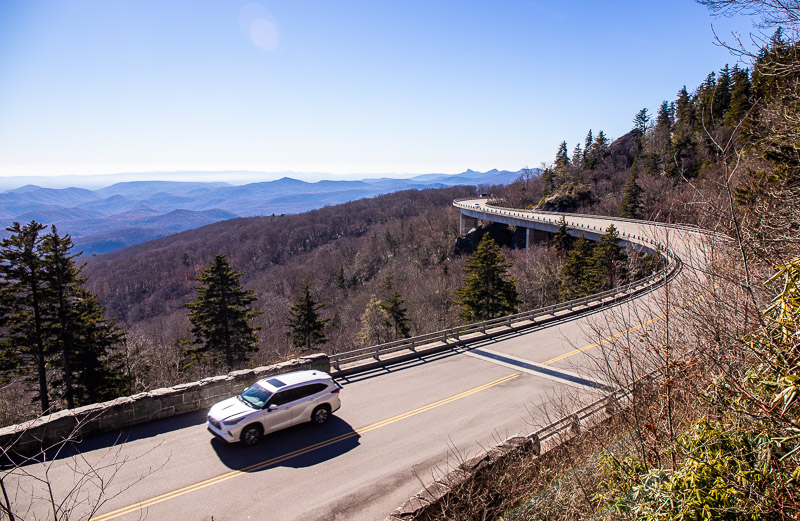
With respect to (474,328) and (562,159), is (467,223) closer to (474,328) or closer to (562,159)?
(562,159)

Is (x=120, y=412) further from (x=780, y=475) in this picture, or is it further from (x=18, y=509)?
(x=780, y=475)

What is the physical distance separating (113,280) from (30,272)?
140 metres

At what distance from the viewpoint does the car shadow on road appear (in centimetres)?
952

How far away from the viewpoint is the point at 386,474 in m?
9.22

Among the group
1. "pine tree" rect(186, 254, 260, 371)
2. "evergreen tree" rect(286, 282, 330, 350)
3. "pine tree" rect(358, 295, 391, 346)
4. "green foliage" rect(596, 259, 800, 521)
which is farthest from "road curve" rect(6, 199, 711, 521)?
"pine tree" rect(358, 295, 391, 346)

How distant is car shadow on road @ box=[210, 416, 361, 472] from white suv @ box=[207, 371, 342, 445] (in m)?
0.28

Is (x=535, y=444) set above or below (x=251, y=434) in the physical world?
above

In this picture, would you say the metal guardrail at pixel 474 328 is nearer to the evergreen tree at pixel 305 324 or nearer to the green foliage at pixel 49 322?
the green foliage at pixel 49 322

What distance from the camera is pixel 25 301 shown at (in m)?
22.3

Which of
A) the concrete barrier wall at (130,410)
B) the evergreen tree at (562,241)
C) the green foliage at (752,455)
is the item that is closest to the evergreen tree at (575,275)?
the evergreen tree at (562,241)

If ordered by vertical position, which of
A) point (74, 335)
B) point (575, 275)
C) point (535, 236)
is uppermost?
point (535, 236)

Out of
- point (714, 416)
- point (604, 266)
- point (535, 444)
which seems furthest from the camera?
point (604, 266)

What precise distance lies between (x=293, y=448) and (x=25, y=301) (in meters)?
21.1

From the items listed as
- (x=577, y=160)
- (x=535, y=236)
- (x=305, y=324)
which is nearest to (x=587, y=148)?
(x=577, y=160)
